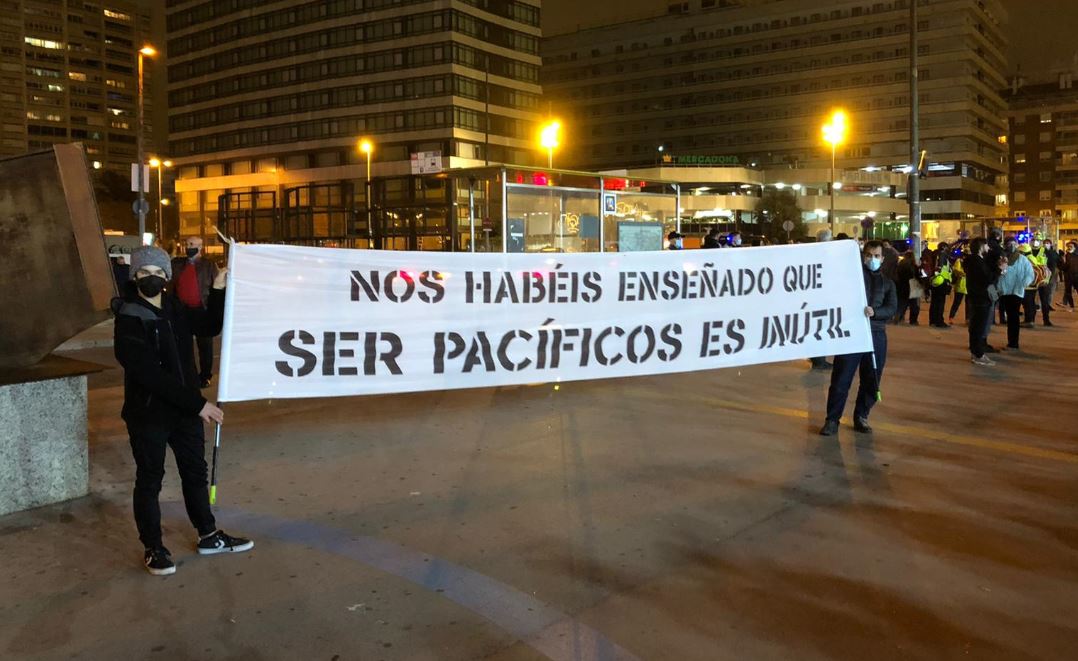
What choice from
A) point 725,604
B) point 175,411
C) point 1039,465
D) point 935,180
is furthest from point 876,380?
point 935,180

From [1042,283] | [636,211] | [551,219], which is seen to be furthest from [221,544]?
[1042,283]

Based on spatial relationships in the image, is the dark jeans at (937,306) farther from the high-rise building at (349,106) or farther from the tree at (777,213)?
the tree at (777,213)

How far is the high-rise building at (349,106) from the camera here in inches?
3019

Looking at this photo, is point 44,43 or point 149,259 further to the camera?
point 44,43

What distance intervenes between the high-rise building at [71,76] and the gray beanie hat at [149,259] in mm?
169115

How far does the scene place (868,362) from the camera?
802 centimetres

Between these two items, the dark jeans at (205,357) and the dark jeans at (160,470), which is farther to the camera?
the dark jeans at (205,357)

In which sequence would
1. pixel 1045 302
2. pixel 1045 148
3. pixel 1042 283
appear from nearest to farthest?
1. pixel 1042 283
2. pixel 1045 302
3. pixel 1045 148

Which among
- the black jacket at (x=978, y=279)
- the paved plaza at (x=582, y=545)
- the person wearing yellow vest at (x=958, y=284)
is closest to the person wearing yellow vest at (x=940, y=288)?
the person wearing yellow vest at (x=958, y=284)

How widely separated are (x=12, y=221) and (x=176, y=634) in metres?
3.53

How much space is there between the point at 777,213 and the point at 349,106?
40961mm

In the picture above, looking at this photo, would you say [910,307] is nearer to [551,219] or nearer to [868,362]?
[551,219]

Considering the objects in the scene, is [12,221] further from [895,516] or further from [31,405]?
[895,516]

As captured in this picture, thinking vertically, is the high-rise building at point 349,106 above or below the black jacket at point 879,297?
above
